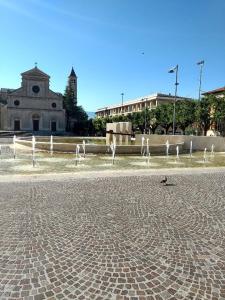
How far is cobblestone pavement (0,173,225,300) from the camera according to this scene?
380 centimetres

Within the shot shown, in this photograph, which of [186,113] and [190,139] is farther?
[186,113]

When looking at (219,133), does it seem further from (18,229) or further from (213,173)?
(18,229)

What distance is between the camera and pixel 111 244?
16.9 ft

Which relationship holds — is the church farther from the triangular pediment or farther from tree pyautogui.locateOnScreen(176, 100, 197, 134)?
tree pyautogui.locateOnScreen(176, 100, 197, 134)

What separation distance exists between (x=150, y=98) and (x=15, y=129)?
1712 inches

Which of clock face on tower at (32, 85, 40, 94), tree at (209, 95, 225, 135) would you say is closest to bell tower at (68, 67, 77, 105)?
clock face on tower at (32, 85, 40, 94)

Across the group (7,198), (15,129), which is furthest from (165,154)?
(15,129)

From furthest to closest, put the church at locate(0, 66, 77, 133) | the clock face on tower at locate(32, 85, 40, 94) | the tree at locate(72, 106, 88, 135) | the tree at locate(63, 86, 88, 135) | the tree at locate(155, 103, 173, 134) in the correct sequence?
1. the tree at locate(63, 86, 88, 135)
2. the tree at locate(72, 106, 88, 135)
3. the clock face on tower at locate(32, 85, 40, 94)
4. the church at locate(0, 66, 77, 133)
5. the tree at locate(155, 103, 173, 134)

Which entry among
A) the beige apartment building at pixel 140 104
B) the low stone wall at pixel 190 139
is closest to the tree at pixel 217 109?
the low stone wall at pixel 190 139

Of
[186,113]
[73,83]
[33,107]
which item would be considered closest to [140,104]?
[73,83]

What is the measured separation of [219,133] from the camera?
1882 inches

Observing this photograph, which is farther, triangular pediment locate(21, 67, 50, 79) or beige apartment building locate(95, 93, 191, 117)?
beige apartment building locate(95, 93, 191, 117)

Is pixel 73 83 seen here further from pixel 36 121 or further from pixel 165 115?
Answer: pixel 165 115

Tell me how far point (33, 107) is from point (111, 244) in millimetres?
69181
